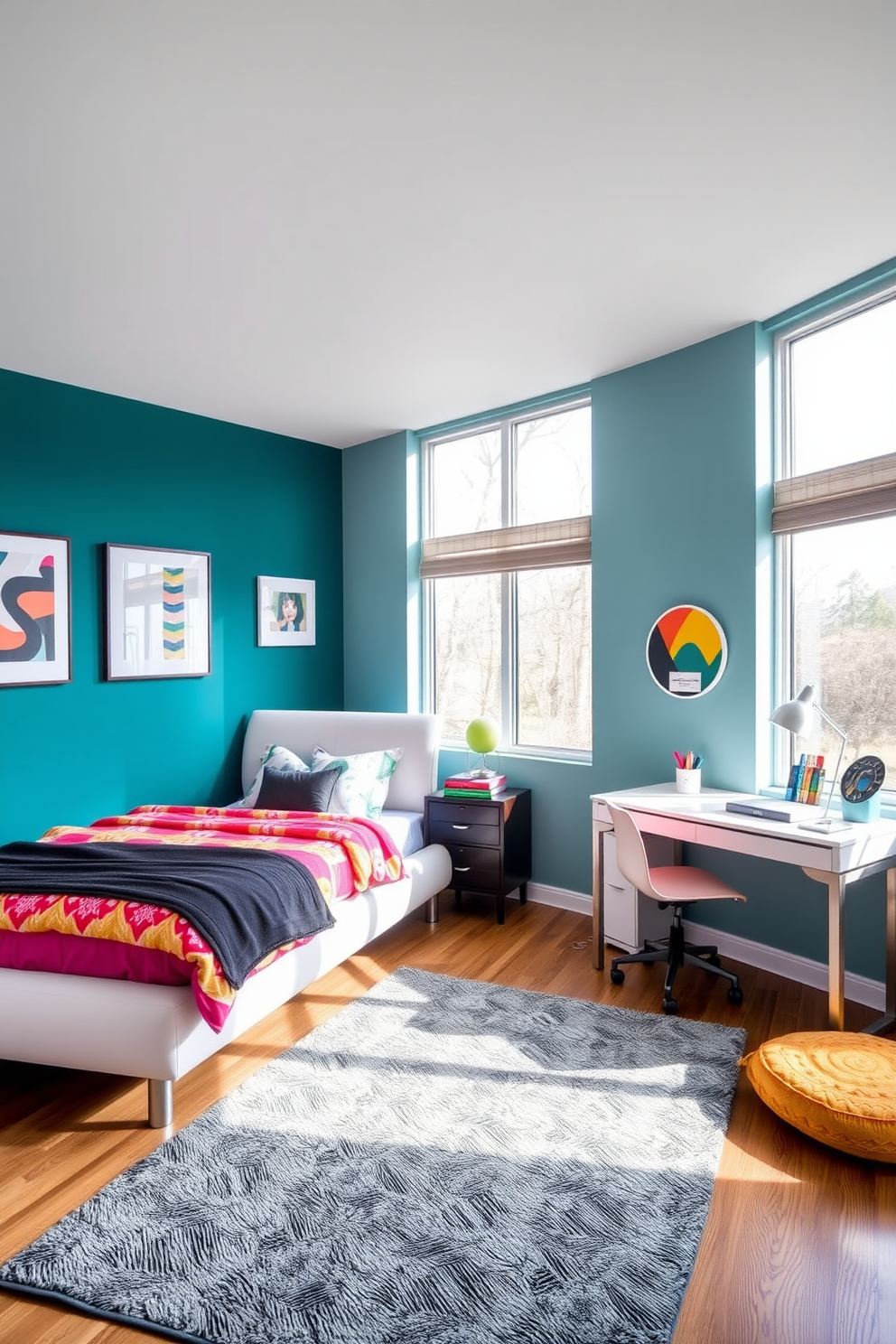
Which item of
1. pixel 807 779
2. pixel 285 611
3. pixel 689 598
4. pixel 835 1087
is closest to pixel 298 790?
pixel 285 611

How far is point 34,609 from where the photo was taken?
3646 mm

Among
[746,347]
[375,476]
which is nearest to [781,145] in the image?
[746,347]

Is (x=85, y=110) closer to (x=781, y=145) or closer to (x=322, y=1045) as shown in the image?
(x=781, y=145)

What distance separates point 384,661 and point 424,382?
5.97 ft

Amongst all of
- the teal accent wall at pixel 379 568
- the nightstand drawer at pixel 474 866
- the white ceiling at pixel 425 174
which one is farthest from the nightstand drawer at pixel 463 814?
the white ceiling at pixel 425 174

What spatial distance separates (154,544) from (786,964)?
148 inches

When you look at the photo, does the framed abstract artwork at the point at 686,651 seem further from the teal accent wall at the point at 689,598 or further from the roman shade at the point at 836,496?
the roman shade at the point at 836,496

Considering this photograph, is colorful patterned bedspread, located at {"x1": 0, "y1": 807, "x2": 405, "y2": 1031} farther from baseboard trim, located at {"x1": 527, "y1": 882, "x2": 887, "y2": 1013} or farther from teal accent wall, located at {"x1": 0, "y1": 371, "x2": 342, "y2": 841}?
baseboard trim, located at {"x1": 527, "y1": 882, "x2": 887, "y2": 1013}

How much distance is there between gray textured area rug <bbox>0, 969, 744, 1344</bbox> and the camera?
1.62m

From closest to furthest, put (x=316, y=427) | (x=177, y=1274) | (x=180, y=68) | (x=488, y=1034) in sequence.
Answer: (x=177, y=1274)
(x=180, y=68)
(x=488, y=1034)
(x=316, y=427)

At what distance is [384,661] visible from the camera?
16.5ft

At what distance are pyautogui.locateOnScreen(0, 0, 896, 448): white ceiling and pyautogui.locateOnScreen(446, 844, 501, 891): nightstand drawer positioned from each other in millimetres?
2538

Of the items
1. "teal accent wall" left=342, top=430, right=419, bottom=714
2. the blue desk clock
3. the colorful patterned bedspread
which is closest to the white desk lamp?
the blue desk clock

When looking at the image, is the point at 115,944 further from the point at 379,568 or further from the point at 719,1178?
the point at 379,568
